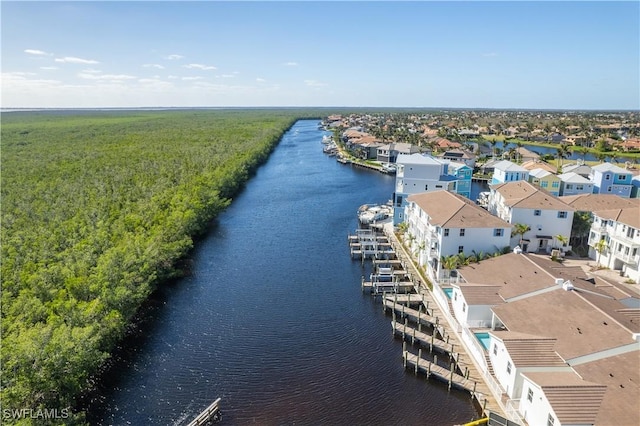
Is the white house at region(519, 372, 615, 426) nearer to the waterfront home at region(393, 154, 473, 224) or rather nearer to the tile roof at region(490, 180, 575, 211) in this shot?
the tile roof at region(490, 180, 575, 211)

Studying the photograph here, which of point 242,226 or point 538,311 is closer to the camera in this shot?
point 538,311

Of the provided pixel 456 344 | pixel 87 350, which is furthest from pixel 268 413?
pixel 456 344

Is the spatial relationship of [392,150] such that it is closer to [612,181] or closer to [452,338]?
[612,181]

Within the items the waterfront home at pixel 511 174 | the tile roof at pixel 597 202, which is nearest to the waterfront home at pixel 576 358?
the tile roof at pixel 597 202

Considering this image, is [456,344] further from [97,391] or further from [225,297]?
[97,391]

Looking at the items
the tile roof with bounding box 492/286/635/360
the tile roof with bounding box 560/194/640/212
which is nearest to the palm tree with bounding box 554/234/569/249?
the tile roof with bounding box 560/194/640/212

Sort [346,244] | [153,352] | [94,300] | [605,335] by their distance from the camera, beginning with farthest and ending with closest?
[346,244]
[153,352]
[94,300]
[605,335]

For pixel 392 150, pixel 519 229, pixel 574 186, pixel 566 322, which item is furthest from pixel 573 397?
pixel 392 150
